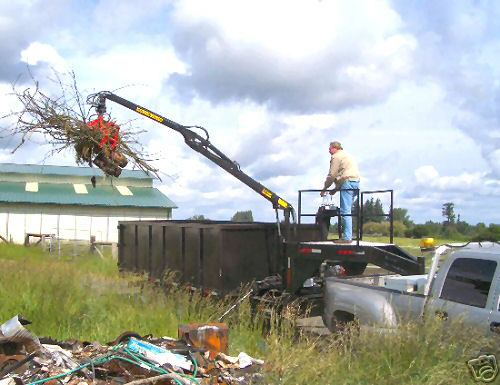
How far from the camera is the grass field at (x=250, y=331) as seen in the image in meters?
5.52

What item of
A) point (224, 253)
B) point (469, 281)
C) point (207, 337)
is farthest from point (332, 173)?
point (207, 337)

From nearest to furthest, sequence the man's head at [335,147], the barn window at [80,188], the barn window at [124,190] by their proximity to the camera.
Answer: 1. the man's head at [335,147]
2. the barn window at [80,188]
3. the barn window at [124,190]

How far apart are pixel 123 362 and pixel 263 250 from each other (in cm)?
664

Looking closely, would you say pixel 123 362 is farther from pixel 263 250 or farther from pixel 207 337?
pixel 263 250

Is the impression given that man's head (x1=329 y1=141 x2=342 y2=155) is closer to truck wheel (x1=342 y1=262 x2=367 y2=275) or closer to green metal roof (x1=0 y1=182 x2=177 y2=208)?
truck wheel (x1=342 y1=262 x2=367 y2=275)

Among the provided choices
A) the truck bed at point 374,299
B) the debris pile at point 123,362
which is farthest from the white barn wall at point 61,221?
the debris pile at point 123,362

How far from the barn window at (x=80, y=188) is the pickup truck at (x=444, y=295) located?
3410 cm

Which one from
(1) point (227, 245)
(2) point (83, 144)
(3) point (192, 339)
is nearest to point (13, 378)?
(3) point (192, 339)

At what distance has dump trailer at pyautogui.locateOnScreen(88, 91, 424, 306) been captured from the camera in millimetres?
10977

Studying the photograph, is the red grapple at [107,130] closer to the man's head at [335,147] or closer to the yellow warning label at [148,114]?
the yellow warning label at [148,114]

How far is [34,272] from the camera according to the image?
10.6m

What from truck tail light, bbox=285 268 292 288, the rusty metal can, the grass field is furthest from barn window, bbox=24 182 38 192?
the rusty metal can

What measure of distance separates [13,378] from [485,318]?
176 inches

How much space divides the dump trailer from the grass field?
0.82 m
